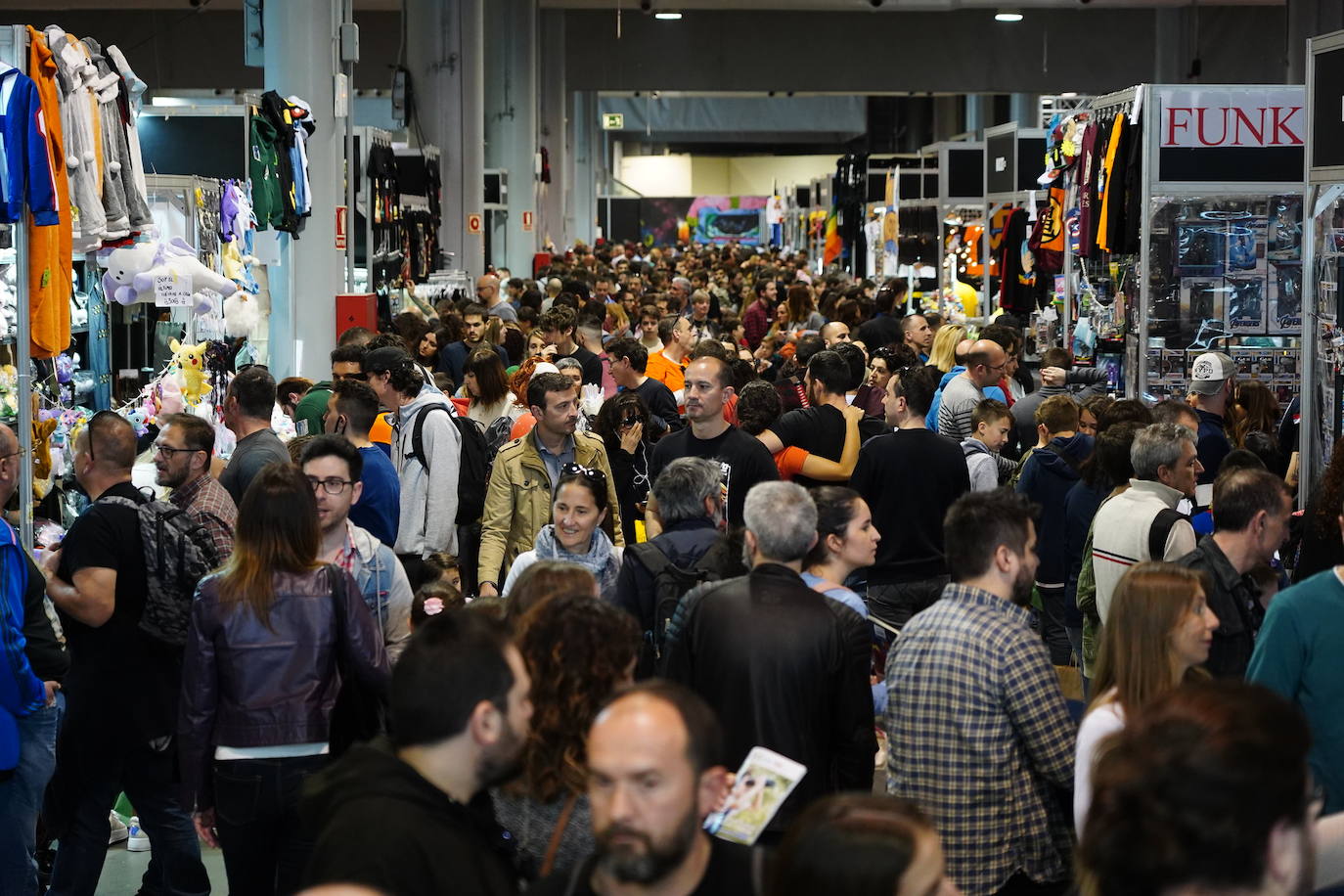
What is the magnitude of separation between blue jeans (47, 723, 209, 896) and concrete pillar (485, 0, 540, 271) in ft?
55.7

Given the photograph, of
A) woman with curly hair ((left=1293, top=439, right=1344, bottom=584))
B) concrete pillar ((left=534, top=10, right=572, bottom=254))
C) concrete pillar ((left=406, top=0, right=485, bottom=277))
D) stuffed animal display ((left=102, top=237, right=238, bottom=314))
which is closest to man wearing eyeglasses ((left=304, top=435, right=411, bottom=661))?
woman with curly hair ((left=1293, top=439, right=1344, bottom=584))

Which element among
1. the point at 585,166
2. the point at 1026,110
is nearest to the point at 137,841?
the point at 1026,110

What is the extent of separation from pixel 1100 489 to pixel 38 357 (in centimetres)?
392

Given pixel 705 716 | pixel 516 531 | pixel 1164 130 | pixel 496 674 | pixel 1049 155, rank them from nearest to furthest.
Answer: pixel 705 716
pixel 496 674
pixel 516 531
pixel 1164 130
pixel 1049 155

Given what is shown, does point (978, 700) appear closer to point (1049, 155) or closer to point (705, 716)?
point (705, 716)

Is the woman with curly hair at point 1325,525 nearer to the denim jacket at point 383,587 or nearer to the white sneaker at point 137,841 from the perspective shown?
the denim jacket at point 383,587

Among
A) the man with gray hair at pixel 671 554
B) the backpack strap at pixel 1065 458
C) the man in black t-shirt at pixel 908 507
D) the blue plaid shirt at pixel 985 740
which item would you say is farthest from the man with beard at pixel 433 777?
the backpack strap at pixel 1065 458

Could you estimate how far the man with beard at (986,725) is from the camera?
10.8ft

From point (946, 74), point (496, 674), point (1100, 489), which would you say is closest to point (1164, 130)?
point (1100, 489)

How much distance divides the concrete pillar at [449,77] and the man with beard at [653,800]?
15.6 metres

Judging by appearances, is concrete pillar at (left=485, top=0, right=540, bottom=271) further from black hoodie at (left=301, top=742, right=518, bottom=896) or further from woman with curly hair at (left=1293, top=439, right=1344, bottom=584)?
black hoodie at (left=301, top=742, right=518, bottom=896)

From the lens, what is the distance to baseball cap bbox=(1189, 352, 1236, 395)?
275 inches

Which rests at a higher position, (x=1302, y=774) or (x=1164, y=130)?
(x=1164, y=130)

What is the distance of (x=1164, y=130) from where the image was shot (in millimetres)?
8195
